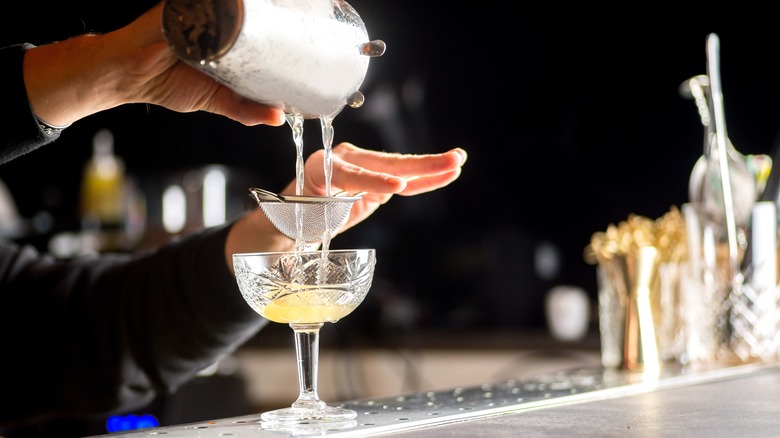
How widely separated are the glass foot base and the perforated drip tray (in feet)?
0.03

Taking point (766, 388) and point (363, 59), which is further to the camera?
point (766, 388)

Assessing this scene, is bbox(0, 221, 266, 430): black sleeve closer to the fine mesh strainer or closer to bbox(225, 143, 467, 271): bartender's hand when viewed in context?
bbox(225, 143, 467, 271): bartender's hand

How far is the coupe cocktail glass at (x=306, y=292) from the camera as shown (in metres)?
0.84

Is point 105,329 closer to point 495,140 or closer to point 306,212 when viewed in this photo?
point 306,212

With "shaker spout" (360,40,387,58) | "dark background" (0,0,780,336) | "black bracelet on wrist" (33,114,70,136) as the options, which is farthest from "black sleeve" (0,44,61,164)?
"dark background" (0,0,780,336)

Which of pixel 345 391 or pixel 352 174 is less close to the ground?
pixel 352 174

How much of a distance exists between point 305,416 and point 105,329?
74cm

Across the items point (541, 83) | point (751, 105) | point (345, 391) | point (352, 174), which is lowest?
point (345, 391)

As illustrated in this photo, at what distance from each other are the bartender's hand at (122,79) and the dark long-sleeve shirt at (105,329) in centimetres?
49

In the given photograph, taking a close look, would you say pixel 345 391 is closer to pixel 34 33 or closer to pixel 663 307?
pixel 34 33

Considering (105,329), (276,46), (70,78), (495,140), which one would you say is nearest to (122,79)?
(70,78)

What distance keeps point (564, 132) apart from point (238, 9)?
8.18 feet

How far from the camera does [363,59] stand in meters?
0.82

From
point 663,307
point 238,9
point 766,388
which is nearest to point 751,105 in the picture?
point 663,307
